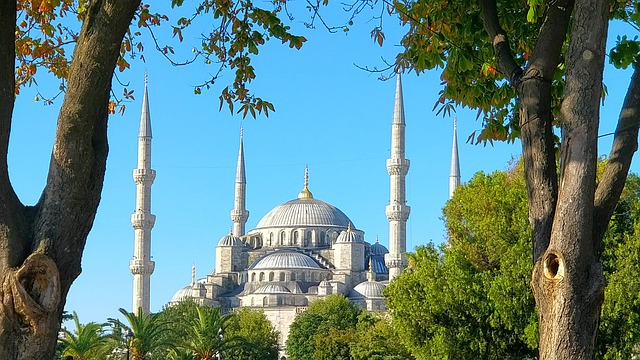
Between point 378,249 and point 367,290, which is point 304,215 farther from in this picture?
point 367,290

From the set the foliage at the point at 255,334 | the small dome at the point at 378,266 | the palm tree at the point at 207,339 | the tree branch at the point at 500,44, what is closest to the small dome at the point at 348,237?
the small dome at the point at 378,266

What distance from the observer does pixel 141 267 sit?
269 ft

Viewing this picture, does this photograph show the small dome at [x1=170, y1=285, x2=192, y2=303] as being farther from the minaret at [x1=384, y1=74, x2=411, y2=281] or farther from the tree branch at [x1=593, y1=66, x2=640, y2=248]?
the tree branch at [x1=593, y1=66, x2=640, y2=248]

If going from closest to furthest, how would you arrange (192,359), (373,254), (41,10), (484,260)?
(41,10)
(484,260)
(192,359)
(373,254)

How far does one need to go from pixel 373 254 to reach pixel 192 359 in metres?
70.9

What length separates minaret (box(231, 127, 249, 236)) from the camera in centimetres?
9775

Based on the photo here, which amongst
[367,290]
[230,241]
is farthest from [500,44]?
[230,241]

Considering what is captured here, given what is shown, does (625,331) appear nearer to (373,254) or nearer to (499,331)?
(499,331)

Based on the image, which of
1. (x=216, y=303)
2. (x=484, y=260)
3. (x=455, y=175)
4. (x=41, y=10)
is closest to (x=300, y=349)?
(x=216, y=303)

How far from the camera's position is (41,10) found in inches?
318

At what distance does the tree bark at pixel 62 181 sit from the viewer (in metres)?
5.57

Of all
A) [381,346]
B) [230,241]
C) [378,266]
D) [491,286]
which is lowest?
[381,346]

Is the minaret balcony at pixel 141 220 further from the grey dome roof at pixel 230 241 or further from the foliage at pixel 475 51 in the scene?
the foliage at pixel 475 51

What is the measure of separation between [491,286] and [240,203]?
77255 millimetres
